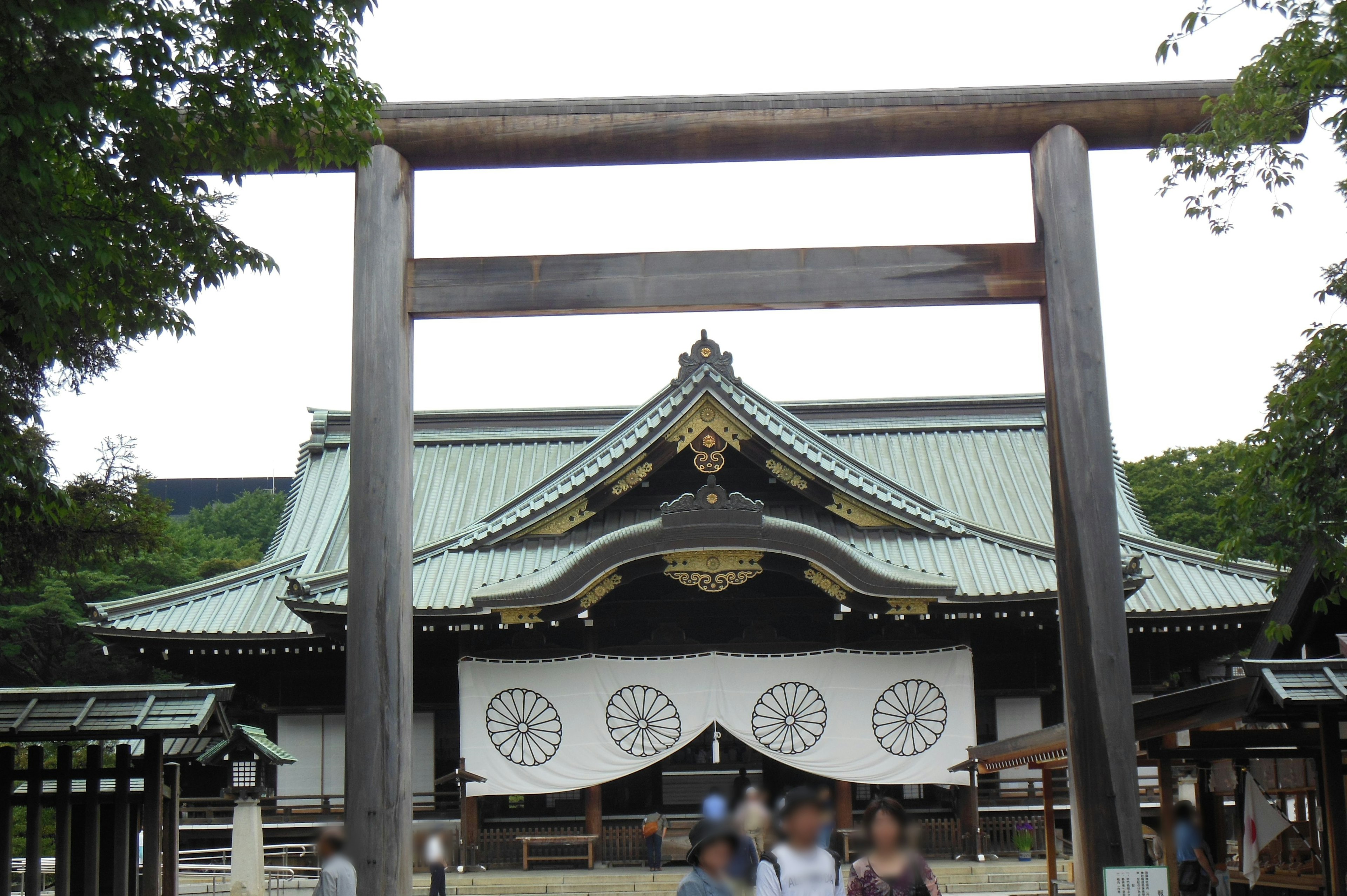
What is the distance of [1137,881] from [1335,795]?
263 cm

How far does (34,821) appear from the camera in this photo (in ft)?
24.8

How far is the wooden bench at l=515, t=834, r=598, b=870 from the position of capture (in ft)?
48.6

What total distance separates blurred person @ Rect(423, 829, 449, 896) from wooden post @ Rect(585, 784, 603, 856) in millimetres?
1776

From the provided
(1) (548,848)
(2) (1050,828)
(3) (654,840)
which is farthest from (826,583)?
(1) (548,848)

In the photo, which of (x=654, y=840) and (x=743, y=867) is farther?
(x=654, y=840)

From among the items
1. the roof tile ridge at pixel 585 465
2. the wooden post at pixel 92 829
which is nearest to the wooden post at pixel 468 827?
the roof tile ridge at pixel 585 465

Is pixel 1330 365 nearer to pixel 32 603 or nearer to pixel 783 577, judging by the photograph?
pixel 783 577

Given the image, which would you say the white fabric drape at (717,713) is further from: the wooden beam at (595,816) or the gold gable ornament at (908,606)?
the gold gable ornament at (908,606)

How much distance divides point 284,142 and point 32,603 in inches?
1268

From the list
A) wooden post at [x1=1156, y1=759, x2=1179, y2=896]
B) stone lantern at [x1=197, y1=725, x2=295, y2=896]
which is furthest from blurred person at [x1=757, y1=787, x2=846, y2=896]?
stone lantern at [x1=197, y1=725, x2=295, y2=896]

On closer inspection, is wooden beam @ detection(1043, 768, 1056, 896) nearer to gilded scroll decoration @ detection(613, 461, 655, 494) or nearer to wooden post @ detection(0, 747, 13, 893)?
gilded scroll decoration @ detection(613, 461, 655, 494)

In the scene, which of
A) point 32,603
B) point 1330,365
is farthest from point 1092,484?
point 32,603

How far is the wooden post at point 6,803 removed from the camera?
727 centimetres

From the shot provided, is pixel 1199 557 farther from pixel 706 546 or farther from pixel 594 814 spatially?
pixel 594 814
